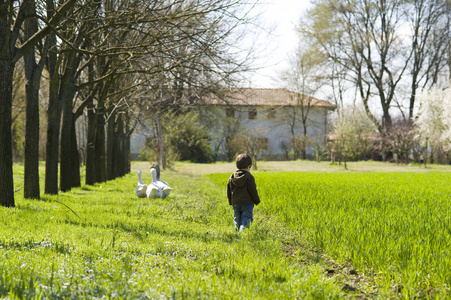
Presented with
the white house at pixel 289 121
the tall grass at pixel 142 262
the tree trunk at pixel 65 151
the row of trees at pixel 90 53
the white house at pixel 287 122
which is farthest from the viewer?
the white house at pixel 289 121

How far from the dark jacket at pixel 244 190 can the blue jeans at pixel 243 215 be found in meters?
0.15

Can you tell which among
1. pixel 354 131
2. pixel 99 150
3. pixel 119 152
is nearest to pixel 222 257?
pixel 99 150

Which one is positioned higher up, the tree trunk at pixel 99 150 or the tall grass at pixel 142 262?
the tree trunk at pixel 99 150

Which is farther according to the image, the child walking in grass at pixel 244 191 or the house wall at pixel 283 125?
the house wall at pixel 283 125

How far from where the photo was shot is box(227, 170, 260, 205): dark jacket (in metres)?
7.32

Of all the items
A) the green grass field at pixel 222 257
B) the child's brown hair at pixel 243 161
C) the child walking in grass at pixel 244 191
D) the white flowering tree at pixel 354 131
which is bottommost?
the green grass field at pixel 222 257

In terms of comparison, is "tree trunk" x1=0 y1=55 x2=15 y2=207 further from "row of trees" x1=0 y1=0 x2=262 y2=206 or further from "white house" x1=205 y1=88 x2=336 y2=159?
"white house" x1=205 y1=88 x2=336 y2=159

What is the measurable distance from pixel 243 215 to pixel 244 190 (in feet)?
1.68

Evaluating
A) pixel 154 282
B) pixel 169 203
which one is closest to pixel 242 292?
pixel 154 282

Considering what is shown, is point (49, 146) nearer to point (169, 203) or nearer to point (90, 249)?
point (169, 203)

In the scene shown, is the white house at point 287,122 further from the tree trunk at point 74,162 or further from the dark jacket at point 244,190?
the dark jacket at point 244,190

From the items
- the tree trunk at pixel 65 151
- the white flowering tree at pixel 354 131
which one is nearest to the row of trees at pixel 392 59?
the white flowering tree at pixel 354 131

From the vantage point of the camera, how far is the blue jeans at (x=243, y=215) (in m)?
7.48

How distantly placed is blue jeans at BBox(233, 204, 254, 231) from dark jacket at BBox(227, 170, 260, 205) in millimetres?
148
